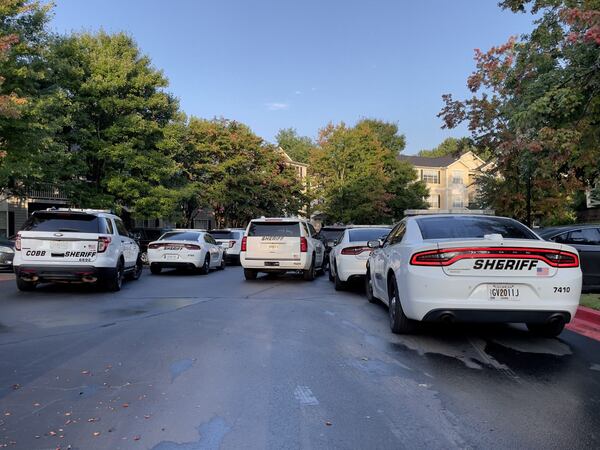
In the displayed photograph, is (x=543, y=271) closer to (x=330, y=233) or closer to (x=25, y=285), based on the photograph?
(x=25, y=285)

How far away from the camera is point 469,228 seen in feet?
22.8

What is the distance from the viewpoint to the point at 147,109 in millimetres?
26016

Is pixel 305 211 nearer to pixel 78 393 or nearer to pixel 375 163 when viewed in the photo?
pixel 375 163

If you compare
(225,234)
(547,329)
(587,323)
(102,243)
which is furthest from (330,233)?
(547,329)

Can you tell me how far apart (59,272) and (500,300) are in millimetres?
8706

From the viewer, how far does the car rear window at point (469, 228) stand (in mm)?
6809

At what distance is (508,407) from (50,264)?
31.1 ft

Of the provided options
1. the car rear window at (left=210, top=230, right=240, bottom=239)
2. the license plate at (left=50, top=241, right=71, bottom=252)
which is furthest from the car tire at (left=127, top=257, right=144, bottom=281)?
the car rear window at (left=210, top=230, right=240, bottom=239)

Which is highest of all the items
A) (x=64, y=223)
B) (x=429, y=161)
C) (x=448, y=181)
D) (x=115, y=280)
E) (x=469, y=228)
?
(x=429, y=161)

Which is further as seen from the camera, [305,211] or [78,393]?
[305,211]

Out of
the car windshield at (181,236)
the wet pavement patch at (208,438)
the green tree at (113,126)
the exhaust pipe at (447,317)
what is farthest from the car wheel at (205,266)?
the wet pavement patch at (208,438)

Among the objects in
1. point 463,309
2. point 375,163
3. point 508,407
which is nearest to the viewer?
point 508,407

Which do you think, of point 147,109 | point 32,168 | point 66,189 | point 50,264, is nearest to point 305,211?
point 147,109

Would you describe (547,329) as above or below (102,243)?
below
